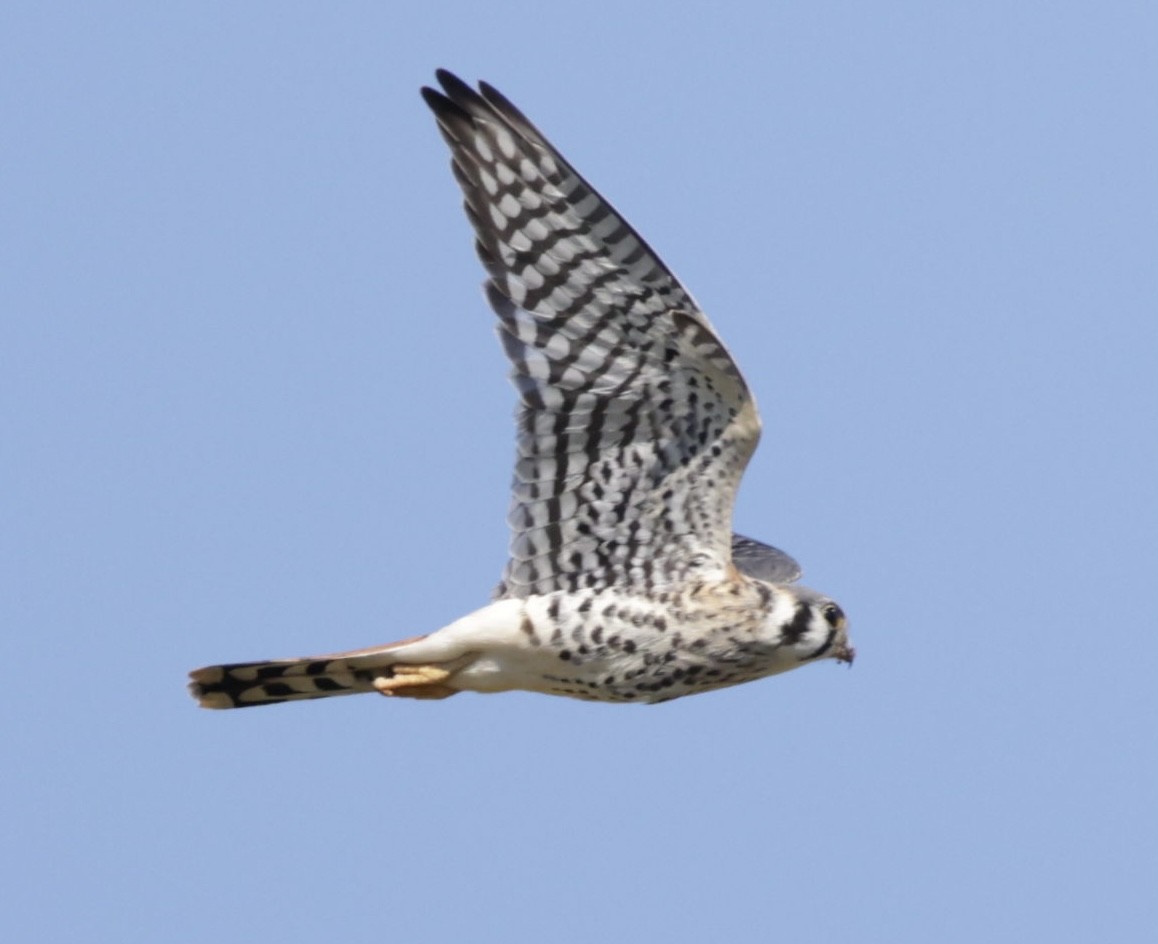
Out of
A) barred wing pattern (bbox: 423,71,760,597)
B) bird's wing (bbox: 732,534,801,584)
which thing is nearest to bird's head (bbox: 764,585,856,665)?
barred wing pattern (bbox: 423,71,760,597)

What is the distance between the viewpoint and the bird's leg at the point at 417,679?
9867 mm

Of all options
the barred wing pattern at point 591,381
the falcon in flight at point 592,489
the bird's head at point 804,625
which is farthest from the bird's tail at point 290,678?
the bird's head at point 804,625

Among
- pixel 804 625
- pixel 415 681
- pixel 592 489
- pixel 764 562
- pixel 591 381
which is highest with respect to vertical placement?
pixel 591 381

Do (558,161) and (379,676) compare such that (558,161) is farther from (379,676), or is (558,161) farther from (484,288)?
(379,676)

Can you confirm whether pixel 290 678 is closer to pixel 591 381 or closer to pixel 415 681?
pixel 415 681

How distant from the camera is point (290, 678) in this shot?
991cm

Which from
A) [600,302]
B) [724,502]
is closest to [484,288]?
[600,302]

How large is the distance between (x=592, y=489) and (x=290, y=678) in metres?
1.30

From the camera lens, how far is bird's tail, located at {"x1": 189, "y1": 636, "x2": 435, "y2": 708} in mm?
9852

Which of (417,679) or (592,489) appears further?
(417,679)

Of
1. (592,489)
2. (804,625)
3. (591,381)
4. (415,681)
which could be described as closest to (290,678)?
(415,681)

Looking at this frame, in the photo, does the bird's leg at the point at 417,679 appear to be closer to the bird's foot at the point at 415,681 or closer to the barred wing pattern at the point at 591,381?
the bird's foot at the point at 415,681

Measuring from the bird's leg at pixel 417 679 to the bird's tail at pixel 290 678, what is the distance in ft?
0.08

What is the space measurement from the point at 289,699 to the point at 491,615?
85 centimetres
